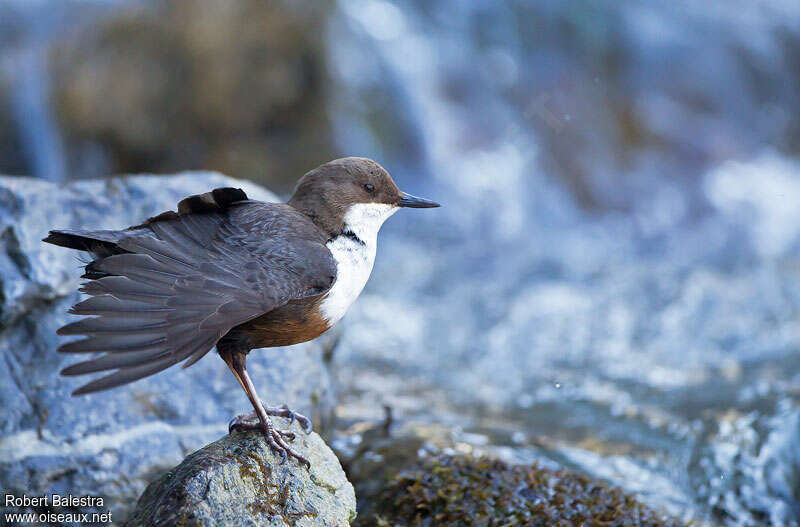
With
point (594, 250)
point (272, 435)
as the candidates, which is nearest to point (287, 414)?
point (272, 435)

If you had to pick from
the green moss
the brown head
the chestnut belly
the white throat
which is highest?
the brown head

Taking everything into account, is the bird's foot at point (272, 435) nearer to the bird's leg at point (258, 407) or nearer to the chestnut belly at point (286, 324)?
the bird's leg at point (258, 407)

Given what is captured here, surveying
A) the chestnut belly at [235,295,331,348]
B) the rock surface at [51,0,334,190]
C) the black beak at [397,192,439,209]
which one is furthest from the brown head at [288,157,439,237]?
the rock surface at [51,0,334,190]

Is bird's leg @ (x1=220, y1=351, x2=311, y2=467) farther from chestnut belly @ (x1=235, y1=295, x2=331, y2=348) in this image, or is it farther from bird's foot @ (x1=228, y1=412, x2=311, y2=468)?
chestnut belly @ (x1=235, y1=295, x2=331, y2=348)

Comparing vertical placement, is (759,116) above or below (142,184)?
above

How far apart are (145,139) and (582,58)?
6137mm

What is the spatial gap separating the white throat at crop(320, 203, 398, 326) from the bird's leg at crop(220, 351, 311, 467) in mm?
357

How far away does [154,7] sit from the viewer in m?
8.82

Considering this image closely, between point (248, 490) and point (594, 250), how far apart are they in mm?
7382

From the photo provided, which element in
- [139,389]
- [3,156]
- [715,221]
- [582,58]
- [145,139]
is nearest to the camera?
[139,389]

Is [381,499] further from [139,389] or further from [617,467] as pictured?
[617,467]

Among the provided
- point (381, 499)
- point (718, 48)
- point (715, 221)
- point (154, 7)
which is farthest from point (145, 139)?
point (718, 48)

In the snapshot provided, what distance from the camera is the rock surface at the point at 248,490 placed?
2629 millimetres

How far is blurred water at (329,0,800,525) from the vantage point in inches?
210
